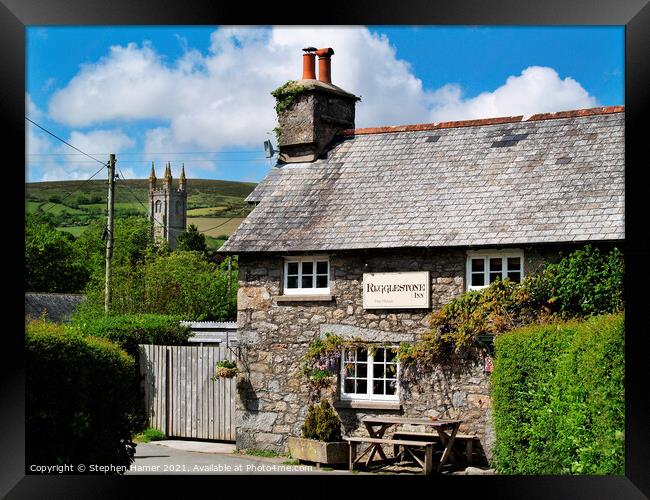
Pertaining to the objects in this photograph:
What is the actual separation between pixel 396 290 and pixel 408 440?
8.00ft

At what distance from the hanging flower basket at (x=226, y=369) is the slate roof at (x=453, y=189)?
2030 mm

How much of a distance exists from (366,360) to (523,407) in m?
4.87

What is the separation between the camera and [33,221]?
46344mm

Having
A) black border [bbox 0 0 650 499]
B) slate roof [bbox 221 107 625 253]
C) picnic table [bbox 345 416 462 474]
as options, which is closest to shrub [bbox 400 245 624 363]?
slate roof [bbox 221 107 625 253]

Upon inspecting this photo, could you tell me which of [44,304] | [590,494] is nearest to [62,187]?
[44,304]

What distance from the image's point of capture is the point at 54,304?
115ft

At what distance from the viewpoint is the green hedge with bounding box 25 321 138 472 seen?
28.4 ft

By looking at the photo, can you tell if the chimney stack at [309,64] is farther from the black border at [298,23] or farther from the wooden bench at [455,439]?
the black border at [298,23]

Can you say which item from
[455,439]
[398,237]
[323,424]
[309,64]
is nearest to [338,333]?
[323,424]

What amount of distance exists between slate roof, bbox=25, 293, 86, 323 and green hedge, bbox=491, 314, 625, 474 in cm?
2356

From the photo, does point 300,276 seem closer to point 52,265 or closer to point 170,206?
point 52,265

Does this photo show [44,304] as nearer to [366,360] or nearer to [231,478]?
[366,360]

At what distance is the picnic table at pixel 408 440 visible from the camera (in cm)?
1390

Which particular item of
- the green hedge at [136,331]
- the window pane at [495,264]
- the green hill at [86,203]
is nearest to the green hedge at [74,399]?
the window pane at [495,264]
